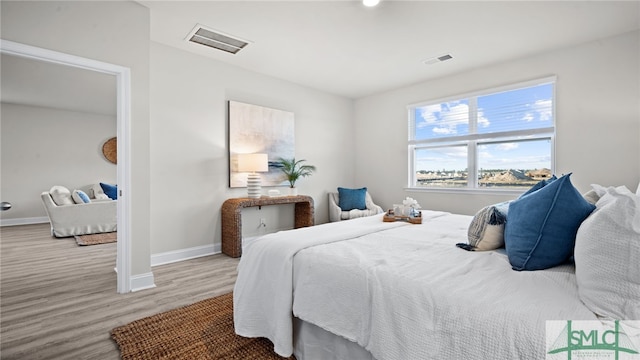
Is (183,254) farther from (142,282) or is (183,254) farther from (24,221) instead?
(24,221)

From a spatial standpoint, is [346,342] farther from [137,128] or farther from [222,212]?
[222,212]

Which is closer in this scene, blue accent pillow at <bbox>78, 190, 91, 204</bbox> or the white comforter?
the white comforter

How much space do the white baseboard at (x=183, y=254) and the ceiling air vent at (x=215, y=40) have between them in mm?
2475

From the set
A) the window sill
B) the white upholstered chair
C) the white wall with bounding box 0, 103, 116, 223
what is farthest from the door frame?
the window sill

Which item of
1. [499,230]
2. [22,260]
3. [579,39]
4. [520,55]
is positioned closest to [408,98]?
[520,55]

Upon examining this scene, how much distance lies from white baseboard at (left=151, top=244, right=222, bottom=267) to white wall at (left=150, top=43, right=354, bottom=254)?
5cm

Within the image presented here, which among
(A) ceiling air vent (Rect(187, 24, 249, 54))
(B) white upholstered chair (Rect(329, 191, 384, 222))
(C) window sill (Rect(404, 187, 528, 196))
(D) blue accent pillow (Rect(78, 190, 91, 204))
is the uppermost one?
(A) ceiling air vent (Rect(187, 24, 249, 54))

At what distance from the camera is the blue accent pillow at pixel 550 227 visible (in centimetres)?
119

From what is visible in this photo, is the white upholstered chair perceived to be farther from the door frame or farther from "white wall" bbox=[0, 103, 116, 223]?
"white wall" bbox=[0, 103, 116, 223]

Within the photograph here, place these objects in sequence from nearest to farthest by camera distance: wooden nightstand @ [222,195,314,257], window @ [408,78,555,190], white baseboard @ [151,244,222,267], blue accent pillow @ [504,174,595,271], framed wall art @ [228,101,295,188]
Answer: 1. blue accent pillow @ [504,174,595,271]
2. white baseboard @ [151,244,222,267]
3. wooden nightstand @ [222,195,314,257]
4. window @ [408,78,555,190]
5. framed wall art @ [228,101,295,188]

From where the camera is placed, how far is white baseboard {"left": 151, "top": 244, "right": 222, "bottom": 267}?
337cm

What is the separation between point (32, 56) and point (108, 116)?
2581 millimetres

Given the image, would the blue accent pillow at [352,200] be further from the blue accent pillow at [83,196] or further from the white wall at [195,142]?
the blue accent pillow at [83,196]

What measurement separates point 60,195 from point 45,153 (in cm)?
79
